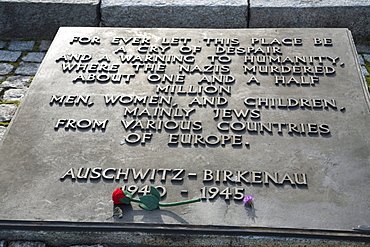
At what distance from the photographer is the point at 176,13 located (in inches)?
208

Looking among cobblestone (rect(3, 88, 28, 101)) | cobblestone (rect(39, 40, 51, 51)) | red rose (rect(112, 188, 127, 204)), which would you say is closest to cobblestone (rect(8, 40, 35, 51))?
cobblestone (rect(39, 40, 51, 51))

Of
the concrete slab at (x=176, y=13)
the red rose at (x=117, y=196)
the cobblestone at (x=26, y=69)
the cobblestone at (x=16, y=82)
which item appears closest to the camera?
the red rose at (x=117, y=196)

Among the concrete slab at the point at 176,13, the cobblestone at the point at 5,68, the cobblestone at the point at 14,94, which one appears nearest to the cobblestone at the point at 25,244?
the cobblestone at the point at 14,94

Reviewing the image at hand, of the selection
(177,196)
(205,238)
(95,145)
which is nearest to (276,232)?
(205,238)

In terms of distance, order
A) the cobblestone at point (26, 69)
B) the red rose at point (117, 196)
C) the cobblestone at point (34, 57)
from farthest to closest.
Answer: the cobblestone at point (34, 57) → the cobblestone at point (26, 69) → the red rose at point (117, 196)

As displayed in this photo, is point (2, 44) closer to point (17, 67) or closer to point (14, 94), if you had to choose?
point (17, 67)

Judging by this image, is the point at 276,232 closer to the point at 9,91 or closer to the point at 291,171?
the point at 291,171

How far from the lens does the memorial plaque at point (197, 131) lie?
2680mm

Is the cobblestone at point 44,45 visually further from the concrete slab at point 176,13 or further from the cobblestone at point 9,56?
the concrete slab at point 176,13

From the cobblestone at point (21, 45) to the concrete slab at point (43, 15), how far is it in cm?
14

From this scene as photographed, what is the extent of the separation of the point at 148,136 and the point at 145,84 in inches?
24.4

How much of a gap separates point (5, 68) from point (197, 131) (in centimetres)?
281

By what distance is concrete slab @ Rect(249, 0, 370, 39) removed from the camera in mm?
5176

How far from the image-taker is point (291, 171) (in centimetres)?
287
